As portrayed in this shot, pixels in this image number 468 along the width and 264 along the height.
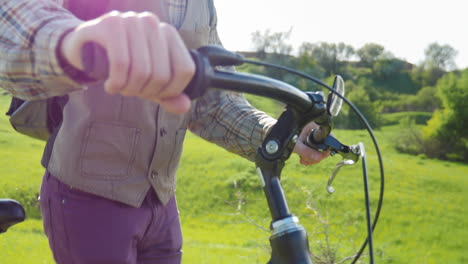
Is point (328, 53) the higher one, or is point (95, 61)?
point (95, 61)

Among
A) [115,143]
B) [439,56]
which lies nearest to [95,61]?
[115,143]

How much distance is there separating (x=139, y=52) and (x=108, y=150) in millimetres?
842

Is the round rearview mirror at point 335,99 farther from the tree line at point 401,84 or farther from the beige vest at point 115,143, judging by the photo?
the tree line at point 401,84

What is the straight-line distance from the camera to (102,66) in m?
0.71

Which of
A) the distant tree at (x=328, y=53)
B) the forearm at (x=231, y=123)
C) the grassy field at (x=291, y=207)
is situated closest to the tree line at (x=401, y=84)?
the distant tree at (x=328, y=53)

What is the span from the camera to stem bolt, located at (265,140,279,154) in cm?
104

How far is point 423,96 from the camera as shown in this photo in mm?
28484

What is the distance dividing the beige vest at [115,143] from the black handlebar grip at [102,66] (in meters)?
0.68

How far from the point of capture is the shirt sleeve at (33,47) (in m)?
0.83

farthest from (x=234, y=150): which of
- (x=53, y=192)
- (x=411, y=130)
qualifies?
(x=411, y=130)

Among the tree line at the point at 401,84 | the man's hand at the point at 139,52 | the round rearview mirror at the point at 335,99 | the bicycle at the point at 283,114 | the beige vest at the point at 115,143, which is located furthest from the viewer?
the tree line at the point at 401,84

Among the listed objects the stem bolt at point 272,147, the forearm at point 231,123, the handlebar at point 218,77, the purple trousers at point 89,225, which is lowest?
the purple trousers at point 89,225

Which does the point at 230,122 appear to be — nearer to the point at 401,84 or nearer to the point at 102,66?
the point at 102,66

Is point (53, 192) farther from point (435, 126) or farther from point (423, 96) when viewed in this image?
point (423, 96)
